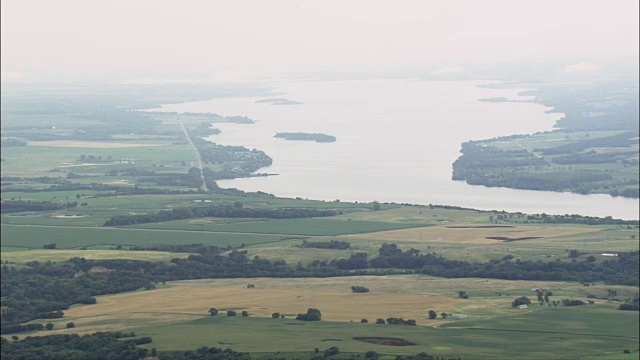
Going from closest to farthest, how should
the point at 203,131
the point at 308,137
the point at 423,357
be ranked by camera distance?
the point at 423,357 < the point at 308,137 < the point at 203,131

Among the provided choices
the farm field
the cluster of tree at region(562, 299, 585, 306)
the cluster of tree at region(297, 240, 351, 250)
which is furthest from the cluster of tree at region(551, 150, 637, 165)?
the cluster of tree at region(562, 299, 585, 306)

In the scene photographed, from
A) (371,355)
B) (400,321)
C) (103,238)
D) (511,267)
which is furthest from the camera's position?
(103,238)

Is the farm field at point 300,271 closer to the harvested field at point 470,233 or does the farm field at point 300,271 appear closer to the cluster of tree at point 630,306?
the harvested field at point 470,233

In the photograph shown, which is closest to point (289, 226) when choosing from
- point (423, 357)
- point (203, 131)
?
point (423, 357)

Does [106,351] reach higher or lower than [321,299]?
lower

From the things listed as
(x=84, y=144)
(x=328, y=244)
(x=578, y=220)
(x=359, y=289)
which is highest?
(x=84, y=144)

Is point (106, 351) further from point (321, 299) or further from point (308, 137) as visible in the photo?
point (308, 137)

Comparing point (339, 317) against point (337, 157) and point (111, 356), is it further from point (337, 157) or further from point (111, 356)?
point (337, 157)
